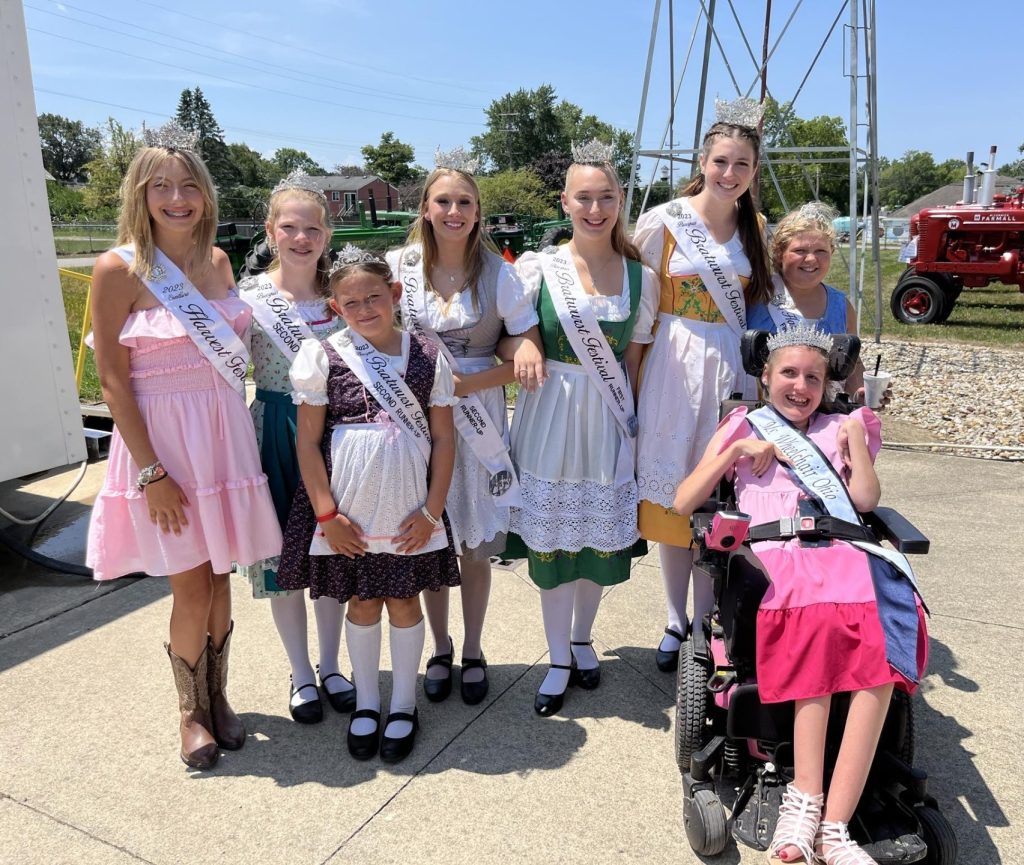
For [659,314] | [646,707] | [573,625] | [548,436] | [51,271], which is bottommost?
[646,707]

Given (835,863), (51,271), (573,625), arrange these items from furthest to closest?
1. (51,271)
2. (573,625)
3. (835,863)

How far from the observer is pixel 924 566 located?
13.0 ft

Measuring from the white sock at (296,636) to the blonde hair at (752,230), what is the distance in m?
1.87

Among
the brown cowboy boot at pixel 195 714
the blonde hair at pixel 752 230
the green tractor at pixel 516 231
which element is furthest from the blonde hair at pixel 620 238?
the green tractor at pixel 516 231

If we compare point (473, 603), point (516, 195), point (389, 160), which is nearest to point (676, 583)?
point (473, 603)

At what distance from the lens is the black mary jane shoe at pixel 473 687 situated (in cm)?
289

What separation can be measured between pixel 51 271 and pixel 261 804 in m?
2.73

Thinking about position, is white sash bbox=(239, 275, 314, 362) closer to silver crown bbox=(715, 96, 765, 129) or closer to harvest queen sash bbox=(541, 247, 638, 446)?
harvest queen sash bbox=(541, 247, 638, 446)

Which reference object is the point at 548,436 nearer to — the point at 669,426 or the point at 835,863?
the point at 669,426

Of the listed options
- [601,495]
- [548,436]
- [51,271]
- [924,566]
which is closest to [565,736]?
[601,495]

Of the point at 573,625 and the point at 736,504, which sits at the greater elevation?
the point at 736,504

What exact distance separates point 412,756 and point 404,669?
271 millimetres

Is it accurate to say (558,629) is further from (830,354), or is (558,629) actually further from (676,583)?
(830,354)

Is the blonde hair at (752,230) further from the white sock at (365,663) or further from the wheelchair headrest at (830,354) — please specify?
the white sock at (365,663)
